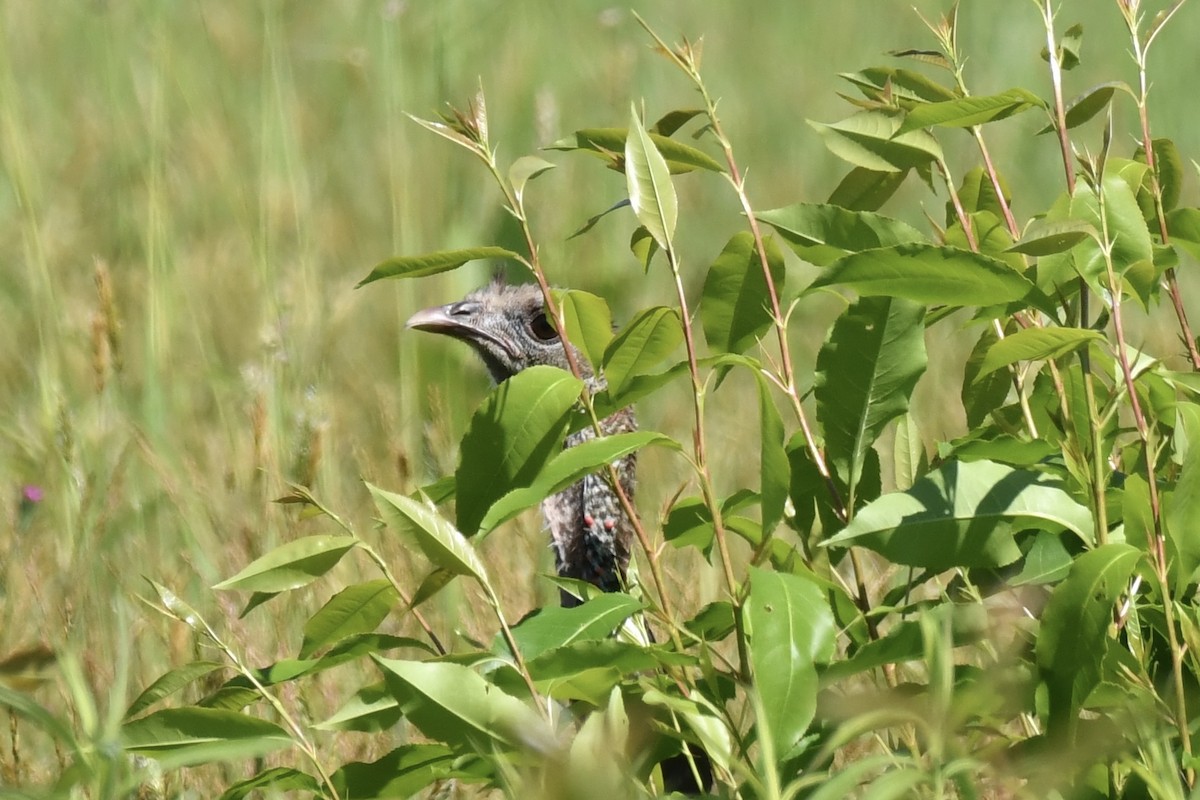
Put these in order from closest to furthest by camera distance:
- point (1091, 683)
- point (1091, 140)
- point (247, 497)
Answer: point (1091, 683) → point (247, 497) → point (1091, 140)

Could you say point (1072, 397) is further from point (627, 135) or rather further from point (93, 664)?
point (93, 664)

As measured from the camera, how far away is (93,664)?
3438 mm

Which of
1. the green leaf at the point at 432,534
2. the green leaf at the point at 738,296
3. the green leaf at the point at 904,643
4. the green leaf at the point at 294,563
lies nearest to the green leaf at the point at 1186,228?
the green leaf at the point at 738,296

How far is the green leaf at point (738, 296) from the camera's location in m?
2.10

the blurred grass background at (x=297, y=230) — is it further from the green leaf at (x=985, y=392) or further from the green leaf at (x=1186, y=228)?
the green leaf at (x=1186, y=228)

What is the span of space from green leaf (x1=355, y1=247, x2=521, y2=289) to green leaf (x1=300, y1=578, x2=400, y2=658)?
0.37 metres

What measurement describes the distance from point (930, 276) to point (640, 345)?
0.37 meters

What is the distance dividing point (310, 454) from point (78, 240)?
3.85 meters

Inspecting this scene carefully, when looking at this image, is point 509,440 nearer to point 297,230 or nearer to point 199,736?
point 199,736

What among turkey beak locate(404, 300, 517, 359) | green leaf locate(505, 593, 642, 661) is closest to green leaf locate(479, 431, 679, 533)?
green leaf locate(505, 593, 642, 661)

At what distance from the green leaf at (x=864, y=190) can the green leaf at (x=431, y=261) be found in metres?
0.56

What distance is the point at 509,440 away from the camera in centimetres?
196

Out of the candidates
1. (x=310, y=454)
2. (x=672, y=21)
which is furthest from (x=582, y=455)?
(x=672, y=21)

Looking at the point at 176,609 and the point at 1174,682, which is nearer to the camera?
the point at 1174,682
